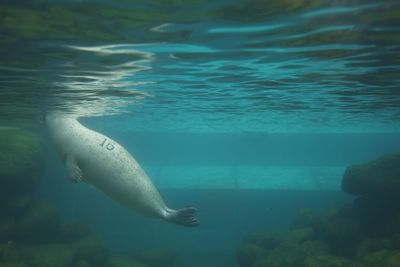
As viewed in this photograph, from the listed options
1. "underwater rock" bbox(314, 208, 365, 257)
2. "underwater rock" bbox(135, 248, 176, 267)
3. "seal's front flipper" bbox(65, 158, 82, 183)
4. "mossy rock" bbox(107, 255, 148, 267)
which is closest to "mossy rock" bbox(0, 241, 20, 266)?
"mossy rock" bbox(107, 255, 148, 267)

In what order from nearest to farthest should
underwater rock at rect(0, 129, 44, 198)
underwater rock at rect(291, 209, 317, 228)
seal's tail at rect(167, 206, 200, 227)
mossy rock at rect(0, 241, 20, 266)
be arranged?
seal's tail at rect(167, 206, 200, 227) < mossy rock at rect(0, 241, 20, 266) < underwater rock at rect(0, 129, 44, 198) < underwater rock at rect(291, 209, 317, 228)

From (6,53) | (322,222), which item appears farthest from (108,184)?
(322,222)

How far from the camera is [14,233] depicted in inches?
706

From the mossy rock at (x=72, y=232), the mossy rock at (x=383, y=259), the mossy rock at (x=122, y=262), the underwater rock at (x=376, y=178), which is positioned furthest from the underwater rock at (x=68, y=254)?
the underwater rock at (x=376, y=178)

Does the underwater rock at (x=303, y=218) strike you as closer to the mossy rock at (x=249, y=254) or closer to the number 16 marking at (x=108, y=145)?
the mossy rock at (x=249, y=254)

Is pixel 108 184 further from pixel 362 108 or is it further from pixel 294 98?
pixel 362 108

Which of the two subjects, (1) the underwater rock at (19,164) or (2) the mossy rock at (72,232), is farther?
(2) the mossy rock at (72,232)

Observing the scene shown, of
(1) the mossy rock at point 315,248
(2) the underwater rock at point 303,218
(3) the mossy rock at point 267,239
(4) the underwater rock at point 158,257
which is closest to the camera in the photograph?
(1) the mossy rock at point 315,248

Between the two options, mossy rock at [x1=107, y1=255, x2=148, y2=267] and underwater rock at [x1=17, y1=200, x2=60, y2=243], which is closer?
underwater rock at [x1=17, y1=200, x2=60, y2=243]

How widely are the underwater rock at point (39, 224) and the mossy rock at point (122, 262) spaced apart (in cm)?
322

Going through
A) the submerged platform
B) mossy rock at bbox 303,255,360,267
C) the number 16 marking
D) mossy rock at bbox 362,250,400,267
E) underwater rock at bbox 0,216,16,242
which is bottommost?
the submerged platform

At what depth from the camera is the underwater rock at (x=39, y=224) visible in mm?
18109

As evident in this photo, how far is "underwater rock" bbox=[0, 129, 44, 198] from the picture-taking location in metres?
18.5

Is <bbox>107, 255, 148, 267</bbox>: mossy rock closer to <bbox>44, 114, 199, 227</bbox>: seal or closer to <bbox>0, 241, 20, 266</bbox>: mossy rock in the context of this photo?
<bbox>0, 241, 20, 266</bbox>: mossy rock
